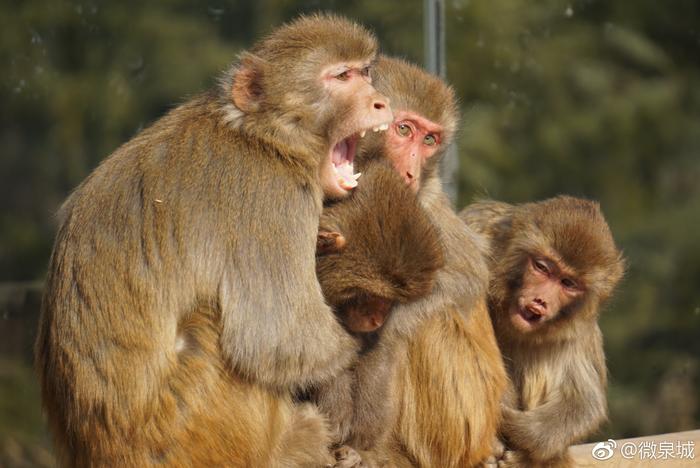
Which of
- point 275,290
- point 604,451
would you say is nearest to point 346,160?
point 275,290

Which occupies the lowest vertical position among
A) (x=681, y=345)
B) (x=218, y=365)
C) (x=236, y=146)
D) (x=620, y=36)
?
(x=681, y=345)

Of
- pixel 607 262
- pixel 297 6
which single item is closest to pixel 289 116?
pixel 607 262

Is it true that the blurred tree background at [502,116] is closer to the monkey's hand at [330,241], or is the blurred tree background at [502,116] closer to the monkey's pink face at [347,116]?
the monkey's pink face at [347,116]

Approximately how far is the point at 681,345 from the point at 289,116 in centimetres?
788

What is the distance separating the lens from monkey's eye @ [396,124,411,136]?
536 cm

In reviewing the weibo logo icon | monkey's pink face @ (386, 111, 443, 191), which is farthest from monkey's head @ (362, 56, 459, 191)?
the weibo logo icon

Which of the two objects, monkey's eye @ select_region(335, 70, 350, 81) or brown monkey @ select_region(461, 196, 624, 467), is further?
brown monkey @ select_region(461, 196, 624, 467)

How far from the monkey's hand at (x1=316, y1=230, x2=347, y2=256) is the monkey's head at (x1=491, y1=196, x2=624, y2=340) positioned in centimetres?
118

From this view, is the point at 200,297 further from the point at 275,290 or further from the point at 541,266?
the point at 541,266

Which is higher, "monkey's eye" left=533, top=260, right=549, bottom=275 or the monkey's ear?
the monkey's ear

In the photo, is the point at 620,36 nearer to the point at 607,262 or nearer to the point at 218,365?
the point at 607,262

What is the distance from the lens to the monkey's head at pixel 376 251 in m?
4.73

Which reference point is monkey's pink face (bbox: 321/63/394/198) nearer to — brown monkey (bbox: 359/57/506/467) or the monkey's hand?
the monkey's hand

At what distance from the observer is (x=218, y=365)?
4.49 meters
